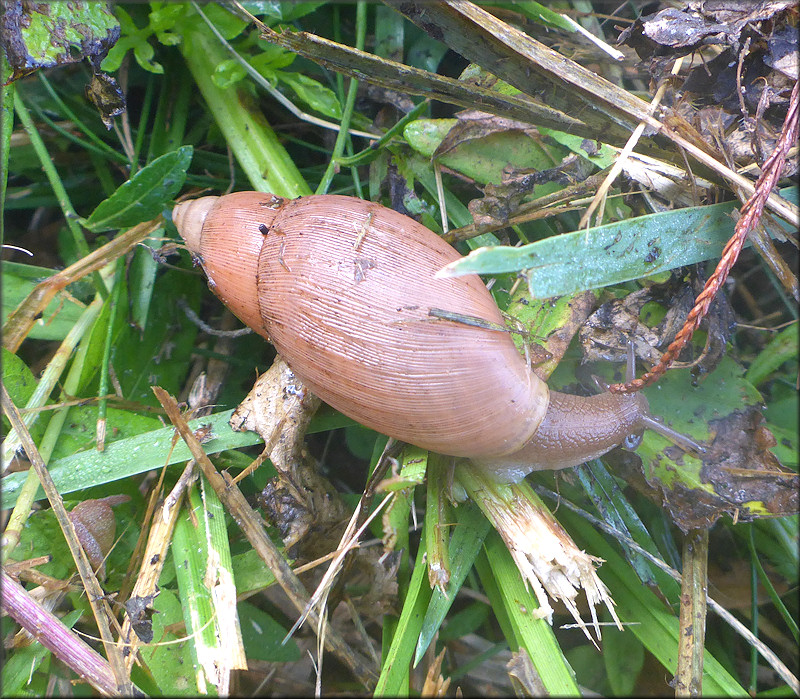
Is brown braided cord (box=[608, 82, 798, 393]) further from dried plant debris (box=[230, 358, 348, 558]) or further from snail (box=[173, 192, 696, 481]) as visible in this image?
dried plant debris (box=[230, 358, 348, 558])

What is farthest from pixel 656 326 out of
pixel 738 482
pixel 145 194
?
pixel 145 194

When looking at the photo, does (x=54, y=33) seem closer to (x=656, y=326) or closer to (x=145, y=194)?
(x=145, y=194)

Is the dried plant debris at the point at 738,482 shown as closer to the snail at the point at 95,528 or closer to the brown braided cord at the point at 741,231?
the brown braided cord at the point at 741,231

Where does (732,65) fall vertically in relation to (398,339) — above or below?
above

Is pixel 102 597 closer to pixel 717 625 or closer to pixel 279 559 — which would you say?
pixel 279 559

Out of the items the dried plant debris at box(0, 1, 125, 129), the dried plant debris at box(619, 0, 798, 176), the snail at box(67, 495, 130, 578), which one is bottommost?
the snail at box(67, 495, 130, 578)

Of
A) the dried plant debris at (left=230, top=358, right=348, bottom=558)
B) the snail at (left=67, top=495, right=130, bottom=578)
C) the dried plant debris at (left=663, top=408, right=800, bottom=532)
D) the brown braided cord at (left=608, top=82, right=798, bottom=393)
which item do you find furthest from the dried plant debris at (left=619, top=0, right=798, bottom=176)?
the snail at (left=67, top=495, right=130, bottom=578)

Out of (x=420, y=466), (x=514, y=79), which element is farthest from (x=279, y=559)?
(x=514, y=79)
